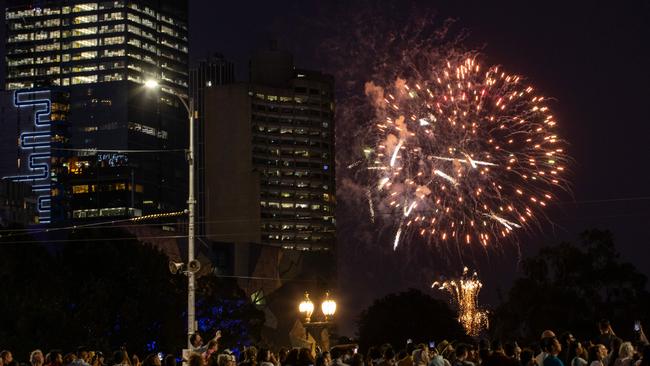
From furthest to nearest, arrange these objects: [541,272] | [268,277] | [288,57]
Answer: [288,57] < [268,277] < [541,272]

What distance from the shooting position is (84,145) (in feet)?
651

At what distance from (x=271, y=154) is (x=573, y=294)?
345 feet

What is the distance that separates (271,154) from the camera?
17862 centimetres

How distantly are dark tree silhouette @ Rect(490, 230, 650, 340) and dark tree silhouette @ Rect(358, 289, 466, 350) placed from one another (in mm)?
7317

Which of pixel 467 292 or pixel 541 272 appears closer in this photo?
pixel 467 292

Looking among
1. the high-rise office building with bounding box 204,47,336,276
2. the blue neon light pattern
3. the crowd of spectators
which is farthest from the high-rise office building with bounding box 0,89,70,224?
the crowd of spectators

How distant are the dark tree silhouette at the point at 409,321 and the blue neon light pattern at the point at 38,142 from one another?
341ft

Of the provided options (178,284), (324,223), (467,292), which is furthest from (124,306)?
(324,223)

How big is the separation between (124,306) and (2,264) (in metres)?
6.83

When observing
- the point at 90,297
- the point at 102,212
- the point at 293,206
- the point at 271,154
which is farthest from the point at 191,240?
the point at 102,212

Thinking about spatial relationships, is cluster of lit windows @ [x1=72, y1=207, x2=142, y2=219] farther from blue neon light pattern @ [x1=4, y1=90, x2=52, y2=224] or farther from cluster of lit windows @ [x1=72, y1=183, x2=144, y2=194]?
blue neon light pattern @ [x1=4, y1=90, x2=52, y2=224]

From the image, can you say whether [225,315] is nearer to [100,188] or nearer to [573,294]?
[573,294]

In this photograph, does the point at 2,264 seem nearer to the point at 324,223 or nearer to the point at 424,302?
the point at 424,302

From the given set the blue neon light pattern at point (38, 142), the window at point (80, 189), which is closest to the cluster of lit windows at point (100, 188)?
the window at point (80, 189)
